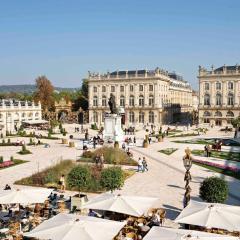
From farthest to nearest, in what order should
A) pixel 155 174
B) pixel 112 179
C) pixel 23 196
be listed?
1. pixel 155 174
2. pixel 112 179
3. pixel 23 196

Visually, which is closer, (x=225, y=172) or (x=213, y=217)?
(x=213, y=217)

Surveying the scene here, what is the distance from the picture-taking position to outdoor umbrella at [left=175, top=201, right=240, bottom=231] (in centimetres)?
1480


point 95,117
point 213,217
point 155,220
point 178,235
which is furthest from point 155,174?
point 95,117

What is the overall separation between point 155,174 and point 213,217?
15568 millimetres

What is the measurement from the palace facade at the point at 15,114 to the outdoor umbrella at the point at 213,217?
206 ft

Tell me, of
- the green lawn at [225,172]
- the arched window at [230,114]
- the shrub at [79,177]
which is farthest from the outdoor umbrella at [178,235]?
the arched window at [230,114]

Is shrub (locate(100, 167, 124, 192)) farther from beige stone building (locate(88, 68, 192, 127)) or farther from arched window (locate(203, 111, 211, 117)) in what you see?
arched window (locate(203, 111, 211, 117))

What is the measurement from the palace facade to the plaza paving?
1240 inches

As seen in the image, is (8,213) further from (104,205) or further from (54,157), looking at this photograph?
(54,157)

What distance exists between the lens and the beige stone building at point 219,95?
89812 millimetres

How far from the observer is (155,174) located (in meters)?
30.8

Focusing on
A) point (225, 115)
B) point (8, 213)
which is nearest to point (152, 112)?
point (225, 115)

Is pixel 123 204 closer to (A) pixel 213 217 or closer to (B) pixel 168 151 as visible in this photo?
(A) pixel 213 217

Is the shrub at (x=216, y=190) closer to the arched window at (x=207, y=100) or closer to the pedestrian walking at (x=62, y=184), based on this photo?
the pedestrian walking at (x=62, y=184)
